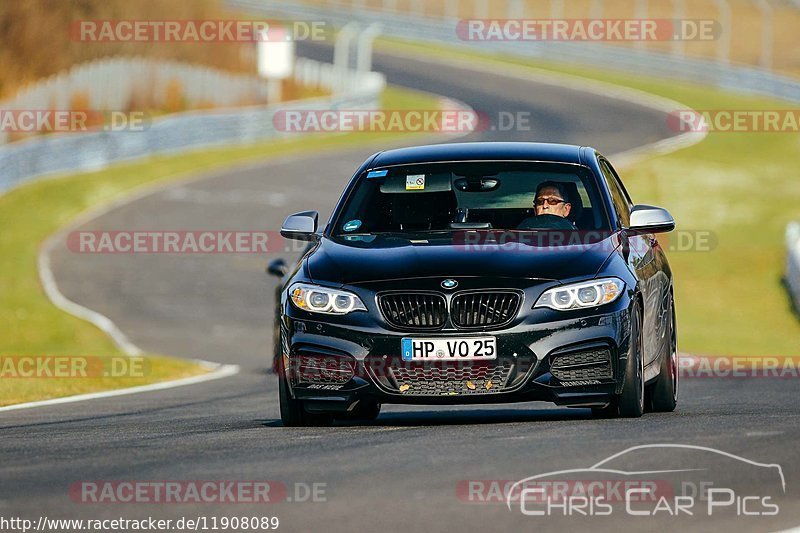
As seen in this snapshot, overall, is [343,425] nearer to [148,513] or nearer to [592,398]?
[592,398]

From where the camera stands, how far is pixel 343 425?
980 cm

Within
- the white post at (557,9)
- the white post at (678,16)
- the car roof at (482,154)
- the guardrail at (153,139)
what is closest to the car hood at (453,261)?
the car roof at (482,154)

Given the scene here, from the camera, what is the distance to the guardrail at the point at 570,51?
195 feet

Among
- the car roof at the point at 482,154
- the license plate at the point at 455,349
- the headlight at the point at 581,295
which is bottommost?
the license plate at the point at 455,349

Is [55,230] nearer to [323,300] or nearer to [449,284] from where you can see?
[323,300]

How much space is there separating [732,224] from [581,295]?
80.7 ft

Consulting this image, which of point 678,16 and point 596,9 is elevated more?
point 596,9

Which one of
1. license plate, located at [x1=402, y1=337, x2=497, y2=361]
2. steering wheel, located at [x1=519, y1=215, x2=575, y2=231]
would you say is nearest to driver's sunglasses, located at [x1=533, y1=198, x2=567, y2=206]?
steering wheel, located at [x1=519, y1=215, x2=575, y2=231]

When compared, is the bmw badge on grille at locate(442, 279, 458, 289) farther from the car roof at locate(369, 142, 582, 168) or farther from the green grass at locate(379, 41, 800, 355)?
the green grass at locate(379, 41, 800, 355)

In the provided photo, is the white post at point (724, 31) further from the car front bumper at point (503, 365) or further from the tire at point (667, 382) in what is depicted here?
the car front bumper at point (503, 365)

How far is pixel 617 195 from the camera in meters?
10.8

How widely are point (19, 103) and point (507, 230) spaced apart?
29.3 metres

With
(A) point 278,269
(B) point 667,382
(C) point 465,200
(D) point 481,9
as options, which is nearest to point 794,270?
(A) point 278,269

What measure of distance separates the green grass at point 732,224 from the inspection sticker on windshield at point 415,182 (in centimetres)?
1042
